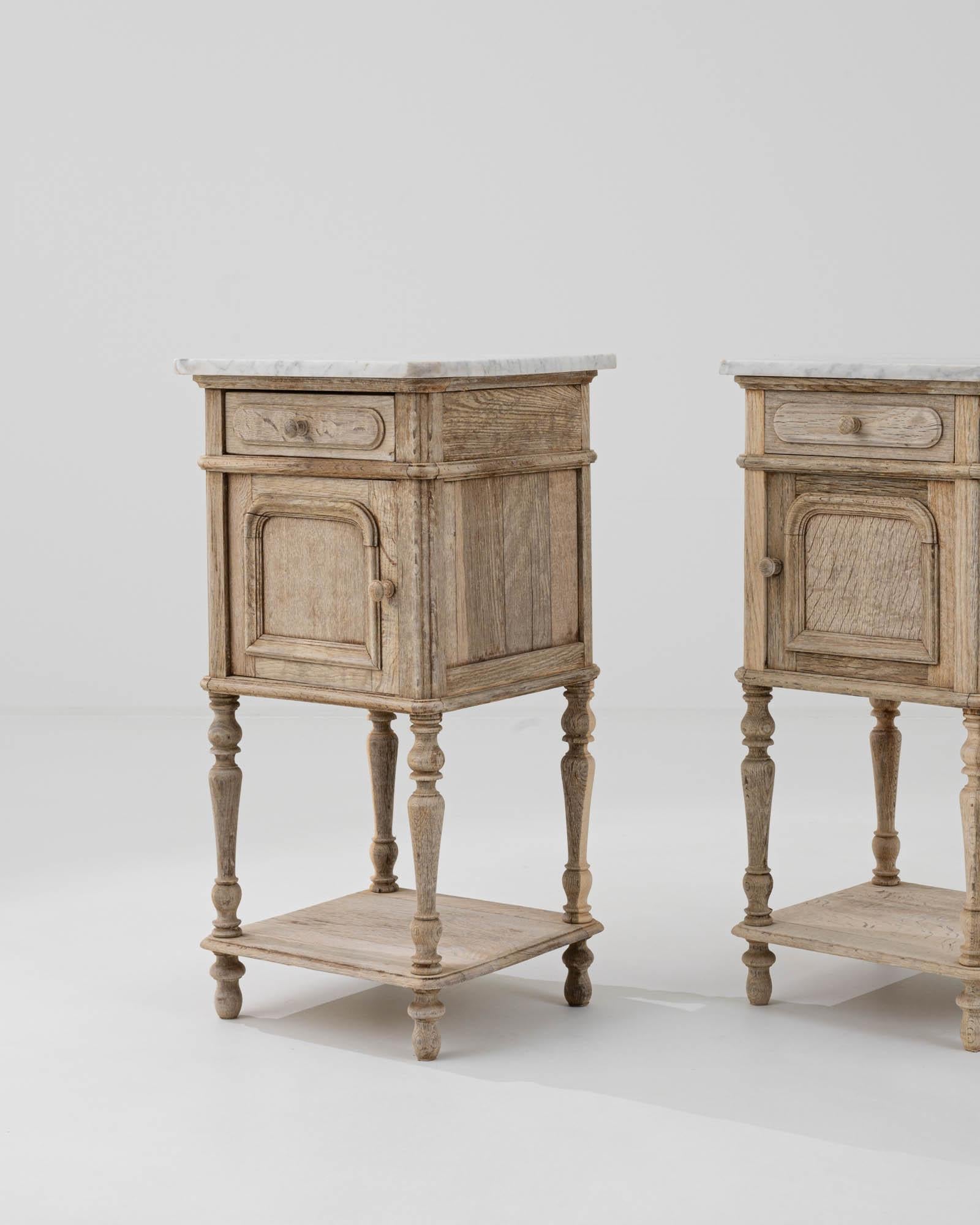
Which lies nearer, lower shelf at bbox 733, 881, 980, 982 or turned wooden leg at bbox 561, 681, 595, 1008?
lower shelf at bbox 733, 881, 980, 982

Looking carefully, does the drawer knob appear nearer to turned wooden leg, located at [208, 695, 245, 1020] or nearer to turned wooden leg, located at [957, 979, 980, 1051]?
turned wooden leg, located at [208, 695, 245, 1020]

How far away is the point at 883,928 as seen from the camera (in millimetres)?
4293

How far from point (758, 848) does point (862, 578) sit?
25.6 inches

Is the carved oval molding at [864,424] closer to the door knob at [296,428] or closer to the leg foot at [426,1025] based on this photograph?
the door knob at [296,428]

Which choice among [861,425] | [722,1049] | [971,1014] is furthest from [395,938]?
[861,425]

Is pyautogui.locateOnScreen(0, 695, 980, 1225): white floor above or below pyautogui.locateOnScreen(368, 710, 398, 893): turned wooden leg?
below

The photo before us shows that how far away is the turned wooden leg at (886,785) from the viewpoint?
4.72 meters

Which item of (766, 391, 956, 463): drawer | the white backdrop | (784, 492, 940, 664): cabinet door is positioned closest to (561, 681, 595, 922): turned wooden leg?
(784, 492, 940, 664): cabinet door

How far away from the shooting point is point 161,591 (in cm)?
806

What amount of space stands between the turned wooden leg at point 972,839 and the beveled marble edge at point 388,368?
1062 millimetres

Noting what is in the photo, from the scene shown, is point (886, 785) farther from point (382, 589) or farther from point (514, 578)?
point (382, 589)

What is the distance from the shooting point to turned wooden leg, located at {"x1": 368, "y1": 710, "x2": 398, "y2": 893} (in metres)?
4.75

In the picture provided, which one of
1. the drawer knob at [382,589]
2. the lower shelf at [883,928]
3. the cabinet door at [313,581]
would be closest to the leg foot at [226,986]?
the cabinet door at [313,581]

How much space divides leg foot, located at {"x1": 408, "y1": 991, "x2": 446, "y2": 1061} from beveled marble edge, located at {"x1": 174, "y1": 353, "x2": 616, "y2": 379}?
1229mm
